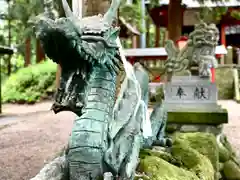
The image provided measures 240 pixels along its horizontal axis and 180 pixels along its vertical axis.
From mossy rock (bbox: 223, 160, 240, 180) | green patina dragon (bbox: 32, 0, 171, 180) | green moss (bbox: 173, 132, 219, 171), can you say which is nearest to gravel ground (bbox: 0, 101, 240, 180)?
green moss (bbox: 173, 132, 219, 171)

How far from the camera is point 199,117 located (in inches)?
207

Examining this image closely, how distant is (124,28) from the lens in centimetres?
1781

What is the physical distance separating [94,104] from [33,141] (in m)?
5.47

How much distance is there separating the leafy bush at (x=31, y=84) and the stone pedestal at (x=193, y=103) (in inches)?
412

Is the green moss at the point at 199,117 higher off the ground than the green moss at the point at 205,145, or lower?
higher

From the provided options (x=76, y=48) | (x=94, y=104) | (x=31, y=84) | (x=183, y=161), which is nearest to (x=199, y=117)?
(x=183, y=161)

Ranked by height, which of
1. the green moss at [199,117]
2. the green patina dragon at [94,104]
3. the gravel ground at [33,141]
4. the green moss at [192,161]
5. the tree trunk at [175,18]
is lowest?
the gravel ground at [33,141]

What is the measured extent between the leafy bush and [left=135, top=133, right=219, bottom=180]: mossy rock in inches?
503

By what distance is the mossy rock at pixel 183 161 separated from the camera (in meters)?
2.21

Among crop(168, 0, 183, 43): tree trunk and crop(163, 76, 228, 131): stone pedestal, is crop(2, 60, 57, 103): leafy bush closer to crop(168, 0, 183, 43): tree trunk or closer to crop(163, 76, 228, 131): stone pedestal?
crop(168, 0, 183, 43): tree trunk

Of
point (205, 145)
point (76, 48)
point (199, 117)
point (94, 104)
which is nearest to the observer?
point (76, 48)

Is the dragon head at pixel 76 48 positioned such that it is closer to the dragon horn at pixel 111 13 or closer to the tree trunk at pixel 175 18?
the dragon horn at pixel 111 13

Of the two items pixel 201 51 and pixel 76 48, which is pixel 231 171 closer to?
pixel 201 51

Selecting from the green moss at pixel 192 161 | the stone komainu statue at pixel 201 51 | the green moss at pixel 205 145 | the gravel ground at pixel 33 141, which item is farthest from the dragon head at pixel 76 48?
the stone komainu statue at pixel 201 51
